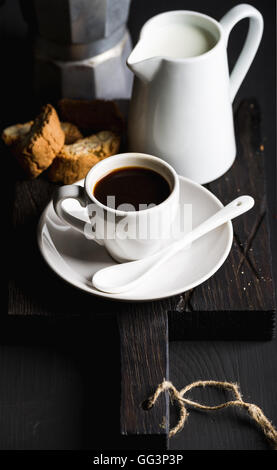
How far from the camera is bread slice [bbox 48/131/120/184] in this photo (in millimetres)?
1030

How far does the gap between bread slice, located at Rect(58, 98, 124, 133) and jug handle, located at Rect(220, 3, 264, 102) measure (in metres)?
0.19

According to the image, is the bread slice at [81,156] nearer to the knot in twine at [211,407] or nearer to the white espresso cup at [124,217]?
the white espresso cup at [124,217]

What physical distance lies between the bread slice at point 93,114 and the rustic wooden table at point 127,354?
210 millimetres

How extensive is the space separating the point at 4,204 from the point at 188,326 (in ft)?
1.22

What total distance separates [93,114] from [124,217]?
0.32 meters

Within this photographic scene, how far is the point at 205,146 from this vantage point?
1.00m

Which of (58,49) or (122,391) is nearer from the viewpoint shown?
(122,391)

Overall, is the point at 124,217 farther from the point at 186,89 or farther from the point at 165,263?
the point at 186,89

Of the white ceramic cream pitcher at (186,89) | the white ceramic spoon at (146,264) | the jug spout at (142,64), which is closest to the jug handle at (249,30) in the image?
the white ceramic cream pitcher at (186,89)

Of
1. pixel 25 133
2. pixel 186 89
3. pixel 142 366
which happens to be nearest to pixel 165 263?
pixel 142 366

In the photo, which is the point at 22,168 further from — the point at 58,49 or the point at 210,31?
the point at 210,31

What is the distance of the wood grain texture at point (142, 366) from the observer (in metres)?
0.80

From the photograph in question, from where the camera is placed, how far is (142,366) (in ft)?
2.79
